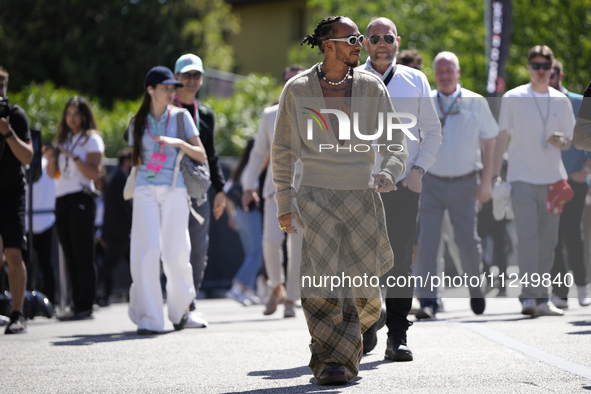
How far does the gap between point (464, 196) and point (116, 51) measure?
103 feet

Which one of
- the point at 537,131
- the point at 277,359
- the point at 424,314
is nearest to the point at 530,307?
the point at 424,314

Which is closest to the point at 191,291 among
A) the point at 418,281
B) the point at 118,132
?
the point at 418,281

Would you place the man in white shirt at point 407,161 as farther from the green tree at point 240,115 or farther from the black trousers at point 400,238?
the green tree at point 240,115

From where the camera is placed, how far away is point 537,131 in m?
8.48

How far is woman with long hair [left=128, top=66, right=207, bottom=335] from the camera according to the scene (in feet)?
24.4

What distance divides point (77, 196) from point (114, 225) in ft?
8.63

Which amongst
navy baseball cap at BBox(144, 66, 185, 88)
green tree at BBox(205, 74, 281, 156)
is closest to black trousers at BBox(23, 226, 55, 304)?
navy baseball cap at BBox(144, 66, 185, 88)

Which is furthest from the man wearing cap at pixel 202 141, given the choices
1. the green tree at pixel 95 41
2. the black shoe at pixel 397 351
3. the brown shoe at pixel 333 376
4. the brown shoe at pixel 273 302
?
the green tree at pixel 95 41

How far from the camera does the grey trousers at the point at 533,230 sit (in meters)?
8.46

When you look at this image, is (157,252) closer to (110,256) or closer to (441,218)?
(441,218)

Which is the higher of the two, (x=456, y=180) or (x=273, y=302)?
(x=456, y=180)

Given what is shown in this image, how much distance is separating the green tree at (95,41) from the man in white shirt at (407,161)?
30893mm

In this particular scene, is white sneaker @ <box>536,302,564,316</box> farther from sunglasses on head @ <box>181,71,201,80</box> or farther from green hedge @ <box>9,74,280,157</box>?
green hedge @ <box>9,74,280,157</box>

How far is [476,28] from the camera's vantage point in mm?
31016
